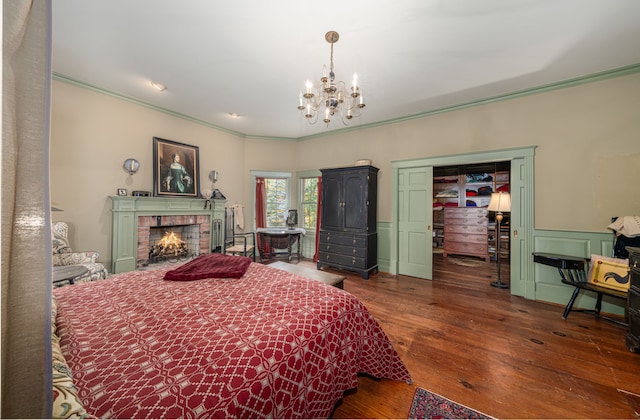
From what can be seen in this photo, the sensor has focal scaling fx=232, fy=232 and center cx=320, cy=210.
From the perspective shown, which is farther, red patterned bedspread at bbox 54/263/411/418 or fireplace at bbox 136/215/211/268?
fireplace at bbox 136/215/211/268

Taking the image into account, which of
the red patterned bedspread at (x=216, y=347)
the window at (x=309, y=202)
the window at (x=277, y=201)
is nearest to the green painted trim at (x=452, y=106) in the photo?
the window at (x=309, y=202)

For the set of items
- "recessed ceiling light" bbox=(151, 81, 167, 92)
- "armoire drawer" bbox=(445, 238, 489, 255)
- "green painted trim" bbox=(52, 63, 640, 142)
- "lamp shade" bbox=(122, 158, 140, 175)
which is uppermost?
"recessed ceiling light" bbox=(151, 81, 167, 92)

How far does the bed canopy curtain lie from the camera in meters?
0.42

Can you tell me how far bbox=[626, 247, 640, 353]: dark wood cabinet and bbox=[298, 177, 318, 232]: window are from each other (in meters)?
4.54

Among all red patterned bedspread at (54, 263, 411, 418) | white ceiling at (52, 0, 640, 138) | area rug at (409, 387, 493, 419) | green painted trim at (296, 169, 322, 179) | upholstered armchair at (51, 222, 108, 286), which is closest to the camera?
red patterned bedspread at (54, 263, 411, 418)

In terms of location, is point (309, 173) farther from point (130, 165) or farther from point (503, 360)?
point (503, 360)

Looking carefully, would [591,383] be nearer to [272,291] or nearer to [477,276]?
[272,291]

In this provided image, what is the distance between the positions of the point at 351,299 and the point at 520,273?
3207mm

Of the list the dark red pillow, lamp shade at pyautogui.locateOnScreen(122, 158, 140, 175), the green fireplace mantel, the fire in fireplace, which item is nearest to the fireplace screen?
the fire in fireplace

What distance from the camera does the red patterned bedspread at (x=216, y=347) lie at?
787 mm

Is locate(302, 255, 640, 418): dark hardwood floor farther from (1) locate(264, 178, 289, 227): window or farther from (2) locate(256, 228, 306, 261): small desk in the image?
(1) locate(264, 178, 289, 227): window

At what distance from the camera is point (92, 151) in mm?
3334

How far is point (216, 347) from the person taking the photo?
0.99 metres

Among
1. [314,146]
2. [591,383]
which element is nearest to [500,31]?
[591,383]
